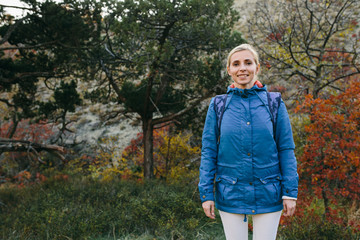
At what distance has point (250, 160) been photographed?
1.83 m

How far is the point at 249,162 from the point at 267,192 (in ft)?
0.71

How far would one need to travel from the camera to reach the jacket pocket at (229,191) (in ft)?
5.98

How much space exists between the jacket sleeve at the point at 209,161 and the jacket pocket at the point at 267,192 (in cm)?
31

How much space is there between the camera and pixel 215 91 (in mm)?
8219

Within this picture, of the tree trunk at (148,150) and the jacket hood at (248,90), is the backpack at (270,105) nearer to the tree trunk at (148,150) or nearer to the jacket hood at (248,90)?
the jacket hood at (248,90)

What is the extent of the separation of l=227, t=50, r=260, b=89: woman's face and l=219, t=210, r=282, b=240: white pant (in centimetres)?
90

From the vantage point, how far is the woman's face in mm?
1973

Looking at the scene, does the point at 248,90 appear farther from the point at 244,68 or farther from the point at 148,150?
the point at 148,150

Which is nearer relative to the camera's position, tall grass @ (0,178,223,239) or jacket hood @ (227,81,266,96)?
jacket hood @ (227,81,266,96)

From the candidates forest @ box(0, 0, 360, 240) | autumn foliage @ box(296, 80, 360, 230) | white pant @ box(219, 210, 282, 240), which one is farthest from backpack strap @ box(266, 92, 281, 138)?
autumn foliage @ box(296, 80, 360, 230)

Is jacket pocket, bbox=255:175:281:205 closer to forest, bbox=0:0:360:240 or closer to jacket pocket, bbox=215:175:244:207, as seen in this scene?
jacket pocket, bbox=215:175:244:207

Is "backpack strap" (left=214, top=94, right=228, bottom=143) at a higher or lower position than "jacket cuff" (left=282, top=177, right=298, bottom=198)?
higher

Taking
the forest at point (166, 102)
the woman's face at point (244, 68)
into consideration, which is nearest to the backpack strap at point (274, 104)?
the woman's face at point (244, 68)

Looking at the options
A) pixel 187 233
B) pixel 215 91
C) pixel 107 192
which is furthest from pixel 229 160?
pixel 215 91
